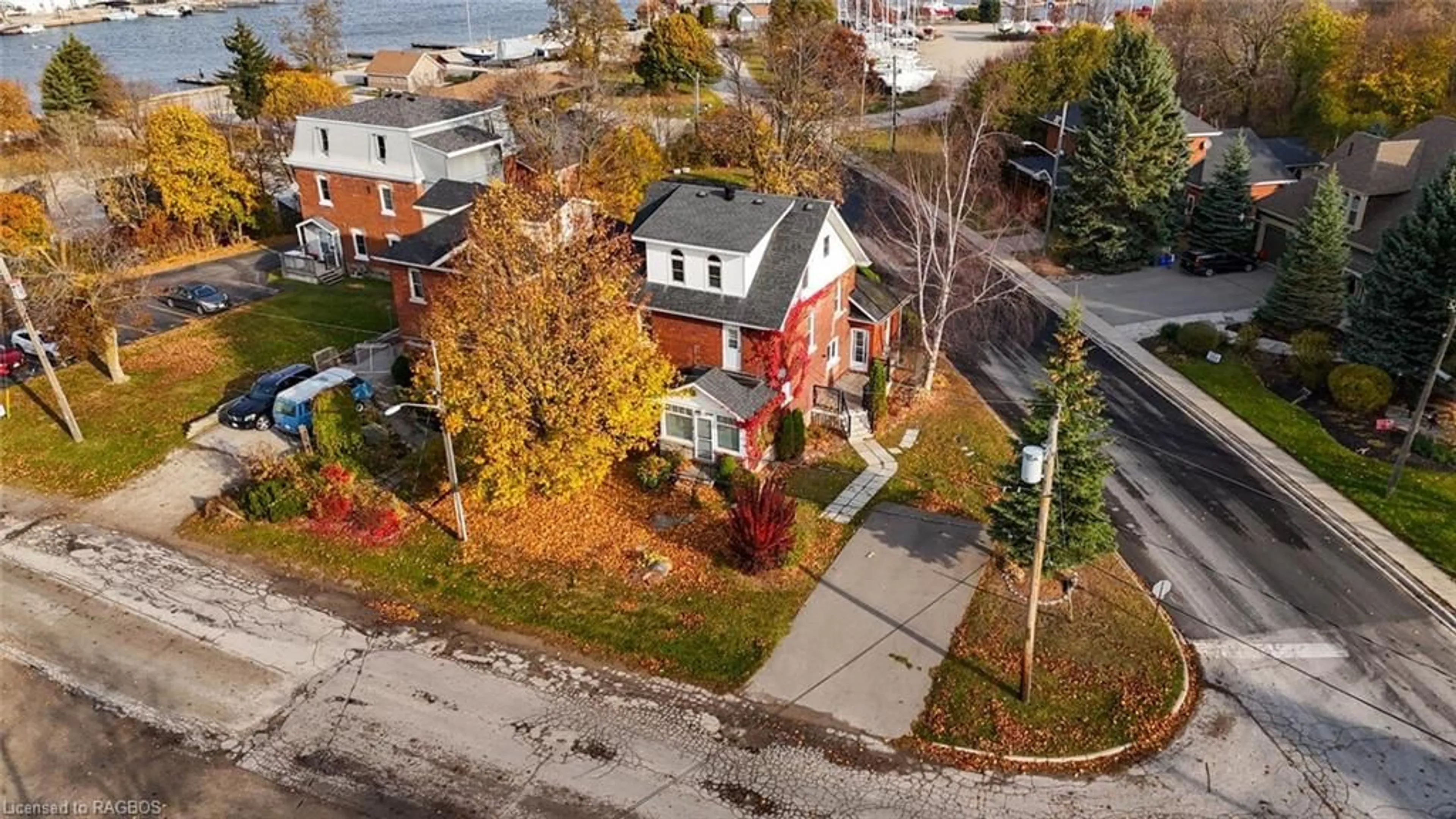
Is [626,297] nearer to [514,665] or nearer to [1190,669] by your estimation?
[514,665]

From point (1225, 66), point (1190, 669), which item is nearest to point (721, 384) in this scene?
point (1190, 669)

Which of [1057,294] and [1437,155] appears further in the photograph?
[1057,294]

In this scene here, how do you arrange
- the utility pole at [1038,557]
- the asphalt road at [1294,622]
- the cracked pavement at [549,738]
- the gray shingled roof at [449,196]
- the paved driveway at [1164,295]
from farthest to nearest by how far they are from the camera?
1. the paved driveway at [1164,295]
2. the gray shingled roof at [449,196]
3. the asphalt road at [1294,622]
4. the cracked pavement at [549,738]
5. the utility pole at [1038,557]

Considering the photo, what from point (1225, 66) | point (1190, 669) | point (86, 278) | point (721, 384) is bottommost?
point (1190, 669)

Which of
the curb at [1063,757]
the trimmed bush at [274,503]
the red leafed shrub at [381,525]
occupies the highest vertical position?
the trimmed bush at [274,503]

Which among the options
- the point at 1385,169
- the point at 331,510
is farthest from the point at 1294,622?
the point at 1385,169

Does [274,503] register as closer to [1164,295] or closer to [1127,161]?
[1164,295]

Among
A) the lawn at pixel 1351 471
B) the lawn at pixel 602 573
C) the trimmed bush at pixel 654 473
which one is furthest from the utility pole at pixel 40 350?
the lawn at pixel 1351 471

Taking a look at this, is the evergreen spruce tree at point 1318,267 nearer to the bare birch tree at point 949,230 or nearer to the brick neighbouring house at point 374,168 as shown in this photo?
the bare birch tree at point 949,230
